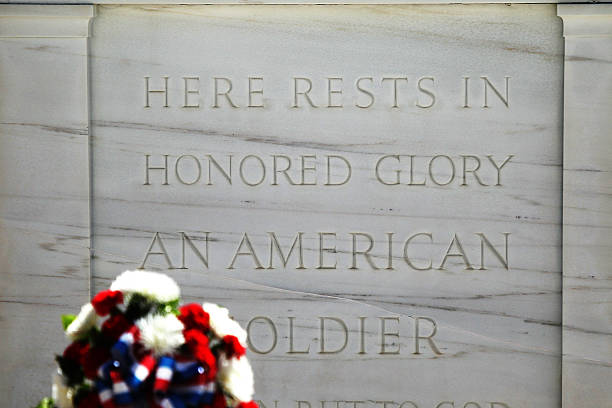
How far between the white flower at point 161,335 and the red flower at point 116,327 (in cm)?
6

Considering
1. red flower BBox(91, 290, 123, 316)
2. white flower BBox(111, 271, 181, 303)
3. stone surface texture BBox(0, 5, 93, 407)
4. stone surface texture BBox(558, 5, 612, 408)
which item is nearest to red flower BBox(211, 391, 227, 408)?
white flower BBox(111, 271, 181, 303)

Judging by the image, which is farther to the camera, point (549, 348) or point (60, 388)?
point (549, 348)

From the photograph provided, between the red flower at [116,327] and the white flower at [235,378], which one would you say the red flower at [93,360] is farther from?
the white flower at [235,378]

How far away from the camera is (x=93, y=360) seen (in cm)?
391

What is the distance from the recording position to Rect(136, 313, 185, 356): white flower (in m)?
3.86

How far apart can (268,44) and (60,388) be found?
10.7 ft

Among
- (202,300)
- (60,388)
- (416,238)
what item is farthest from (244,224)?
(60,388)

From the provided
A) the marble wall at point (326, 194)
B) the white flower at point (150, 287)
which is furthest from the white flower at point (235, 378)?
the marble wall at point (326, 194)

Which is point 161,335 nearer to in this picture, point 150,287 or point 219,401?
point 150,287

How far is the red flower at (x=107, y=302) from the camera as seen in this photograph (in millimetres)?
3971

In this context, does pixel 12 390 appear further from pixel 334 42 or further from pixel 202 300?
pixel 334 42

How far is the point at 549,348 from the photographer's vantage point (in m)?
6.76

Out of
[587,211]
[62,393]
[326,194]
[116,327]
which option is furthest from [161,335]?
[587,211]

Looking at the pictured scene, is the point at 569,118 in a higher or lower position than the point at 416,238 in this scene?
higher
